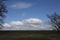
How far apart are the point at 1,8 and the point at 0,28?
2.70 m

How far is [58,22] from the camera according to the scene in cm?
2288
